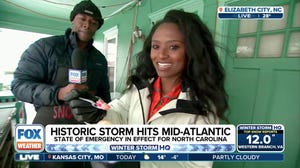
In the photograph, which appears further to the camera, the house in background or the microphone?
the house in background

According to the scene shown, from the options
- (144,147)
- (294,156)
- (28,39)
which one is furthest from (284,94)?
(28,39)

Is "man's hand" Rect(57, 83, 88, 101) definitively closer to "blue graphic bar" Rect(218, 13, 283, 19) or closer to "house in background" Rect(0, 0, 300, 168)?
"house in background" Rect(0, 0, 300, 168)

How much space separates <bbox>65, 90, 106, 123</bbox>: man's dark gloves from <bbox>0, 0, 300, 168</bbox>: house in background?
0.28m

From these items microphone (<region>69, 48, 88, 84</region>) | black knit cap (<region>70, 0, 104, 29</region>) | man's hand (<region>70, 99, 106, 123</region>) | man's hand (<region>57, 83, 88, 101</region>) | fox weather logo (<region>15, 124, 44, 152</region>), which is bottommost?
fox weather logo (<region>15, 124, 44, 152</region>)

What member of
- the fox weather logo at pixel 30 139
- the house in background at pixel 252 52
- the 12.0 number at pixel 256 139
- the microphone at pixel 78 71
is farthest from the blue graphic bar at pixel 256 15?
the fox weather logo at pixel 30 139

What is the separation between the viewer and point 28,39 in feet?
1.80

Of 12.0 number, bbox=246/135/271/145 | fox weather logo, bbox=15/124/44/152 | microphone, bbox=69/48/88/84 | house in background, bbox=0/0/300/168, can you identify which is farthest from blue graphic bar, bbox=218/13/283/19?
fox weather logo, bbox=15/124/44/152

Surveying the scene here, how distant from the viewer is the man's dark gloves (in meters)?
0.38

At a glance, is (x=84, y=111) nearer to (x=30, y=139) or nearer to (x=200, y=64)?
(x=30, y=139)

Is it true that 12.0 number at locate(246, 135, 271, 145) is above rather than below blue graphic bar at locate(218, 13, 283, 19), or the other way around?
below

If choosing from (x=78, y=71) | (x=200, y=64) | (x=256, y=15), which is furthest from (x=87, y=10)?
(x=256, y=15)

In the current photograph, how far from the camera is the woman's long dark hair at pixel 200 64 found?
1.31 feet

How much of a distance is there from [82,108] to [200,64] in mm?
303

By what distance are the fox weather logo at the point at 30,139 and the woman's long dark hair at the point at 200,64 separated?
1.03ft
